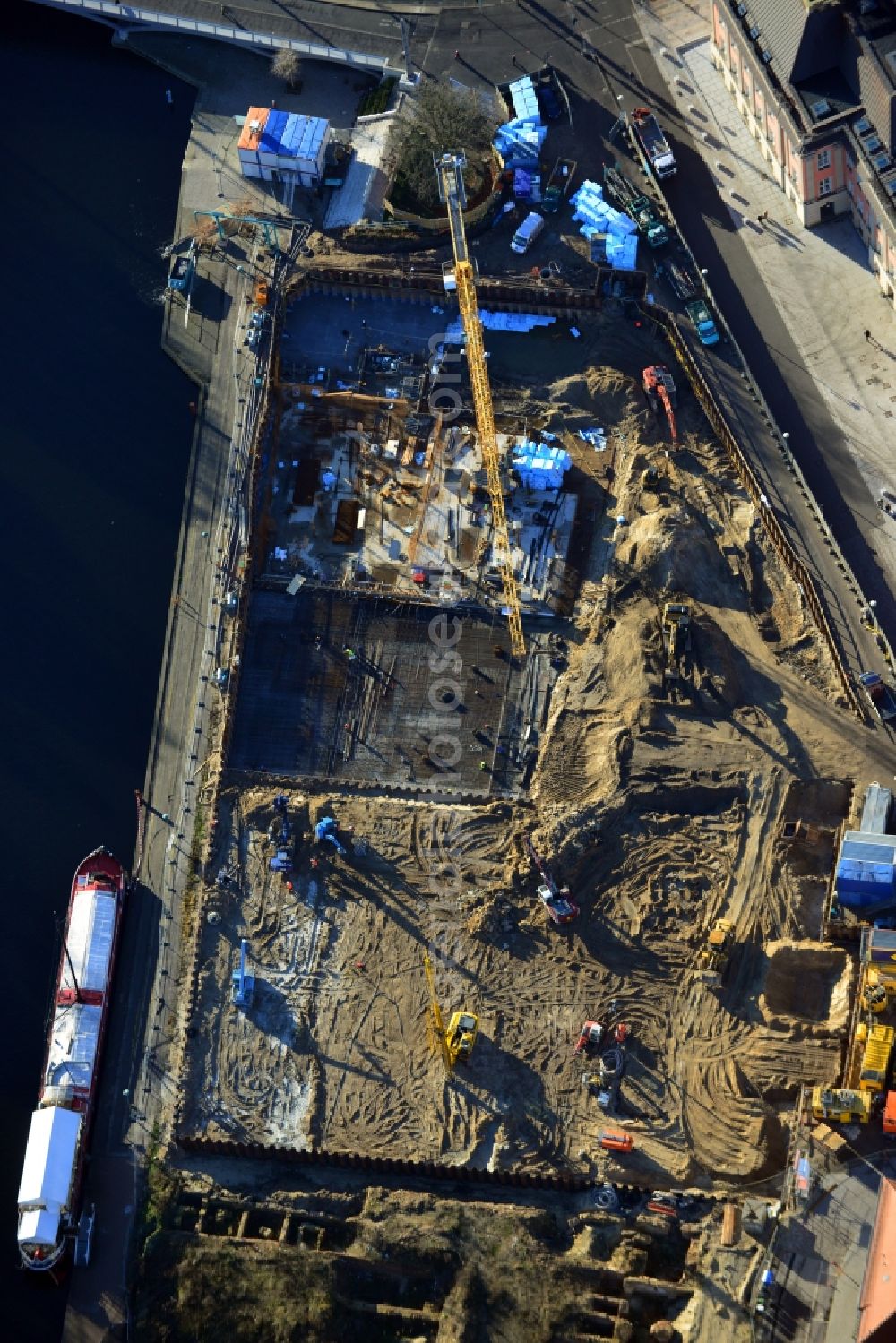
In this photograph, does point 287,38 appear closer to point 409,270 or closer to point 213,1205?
point 409,270

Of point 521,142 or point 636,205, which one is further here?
point 521,142

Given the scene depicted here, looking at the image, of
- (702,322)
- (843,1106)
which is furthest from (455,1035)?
(702,322)

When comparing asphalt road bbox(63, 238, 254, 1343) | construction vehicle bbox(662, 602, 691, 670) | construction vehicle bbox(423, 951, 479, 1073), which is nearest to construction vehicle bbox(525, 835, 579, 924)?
construction vehicle bbox(423, 951, 479, 1073)

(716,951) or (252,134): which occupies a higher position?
(252,134)

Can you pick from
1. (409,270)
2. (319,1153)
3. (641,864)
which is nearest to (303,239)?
(409,270)

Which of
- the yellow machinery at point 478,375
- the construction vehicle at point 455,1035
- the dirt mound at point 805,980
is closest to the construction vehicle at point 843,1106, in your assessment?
the dirt mound at point 805,980

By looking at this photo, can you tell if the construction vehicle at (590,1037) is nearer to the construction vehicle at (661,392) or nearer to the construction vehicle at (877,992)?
the construction vehicle at (877,992)

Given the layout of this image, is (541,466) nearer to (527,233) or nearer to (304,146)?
(527,233)
